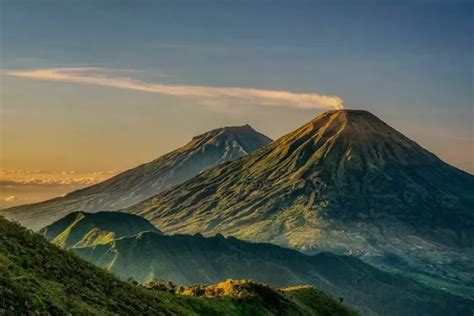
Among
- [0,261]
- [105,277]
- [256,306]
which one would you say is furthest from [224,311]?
[0,261]

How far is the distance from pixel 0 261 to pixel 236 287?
125ft

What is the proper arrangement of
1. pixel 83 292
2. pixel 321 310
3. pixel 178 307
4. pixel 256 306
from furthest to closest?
pixel 321 310 → pixel 256 306 → pixel 178 307 → pixel 83 292

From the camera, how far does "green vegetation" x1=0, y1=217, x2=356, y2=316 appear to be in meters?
29.2

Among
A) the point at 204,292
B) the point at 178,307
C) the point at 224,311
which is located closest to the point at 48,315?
the point at 178,307

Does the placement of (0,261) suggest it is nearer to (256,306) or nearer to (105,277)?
(105,277)

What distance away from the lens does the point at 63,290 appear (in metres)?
34.2

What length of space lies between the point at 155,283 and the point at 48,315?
32.6 meters

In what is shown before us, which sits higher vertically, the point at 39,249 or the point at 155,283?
the point at 39,249

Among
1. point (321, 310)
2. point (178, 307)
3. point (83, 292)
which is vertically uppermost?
point (83, 292)

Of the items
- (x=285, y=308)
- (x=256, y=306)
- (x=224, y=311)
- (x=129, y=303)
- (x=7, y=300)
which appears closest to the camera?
(x=7, y=300)

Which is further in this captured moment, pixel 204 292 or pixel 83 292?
pixel 204 292

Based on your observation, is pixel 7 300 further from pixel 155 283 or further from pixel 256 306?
pixel 256 306

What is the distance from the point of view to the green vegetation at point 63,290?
29250 mm

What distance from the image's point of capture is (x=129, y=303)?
41844 mm
